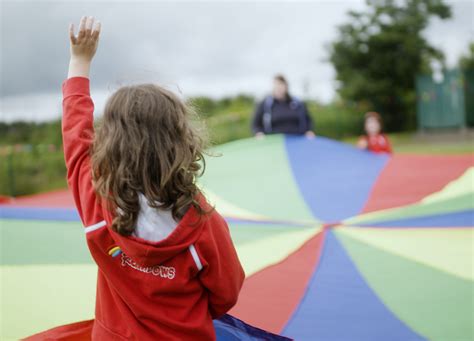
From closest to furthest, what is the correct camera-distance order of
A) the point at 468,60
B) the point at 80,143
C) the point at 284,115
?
1. the point at 80,143
2. the point at 284,115
3. the point at 468,60

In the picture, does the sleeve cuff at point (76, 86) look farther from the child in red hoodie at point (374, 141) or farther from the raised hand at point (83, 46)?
the child in red hoodie at point (374, 141)

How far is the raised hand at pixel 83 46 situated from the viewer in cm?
142

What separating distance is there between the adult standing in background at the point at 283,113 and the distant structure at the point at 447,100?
9.31 metres

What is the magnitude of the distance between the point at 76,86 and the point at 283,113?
3541 mm


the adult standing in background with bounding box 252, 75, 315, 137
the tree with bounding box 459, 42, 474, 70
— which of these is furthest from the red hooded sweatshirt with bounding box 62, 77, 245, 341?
the tree with bounding box 459, 42, 474, 70

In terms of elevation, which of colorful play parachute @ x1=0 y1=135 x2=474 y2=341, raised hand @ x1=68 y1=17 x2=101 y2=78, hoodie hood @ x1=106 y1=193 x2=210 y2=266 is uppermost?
raised hand @ x1=68 y1=17 x2=101 y2=78

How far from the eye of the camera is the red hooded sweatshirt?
1.26 metres

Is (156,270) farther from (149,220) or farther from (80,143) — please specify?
(80,143)

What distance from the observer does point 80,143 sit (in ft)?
4.52

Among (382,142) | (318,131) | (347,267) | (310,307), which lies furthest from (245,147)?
(318,131)

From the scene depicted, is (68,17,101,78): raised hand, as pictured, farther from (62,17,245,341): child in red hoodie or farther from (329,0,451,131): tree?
(329,0,451,131): tree

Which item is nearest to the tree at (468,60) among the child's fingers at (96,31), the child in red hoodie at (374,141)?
the child in red hoodie at (374,141)

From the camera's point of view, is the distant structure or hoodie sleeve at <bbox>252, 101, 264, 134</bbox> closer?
hoodie sleeve at <bbox>252, 101, 264, 134</bbox>

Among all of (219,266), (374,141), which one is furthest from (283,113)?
(219,266)
